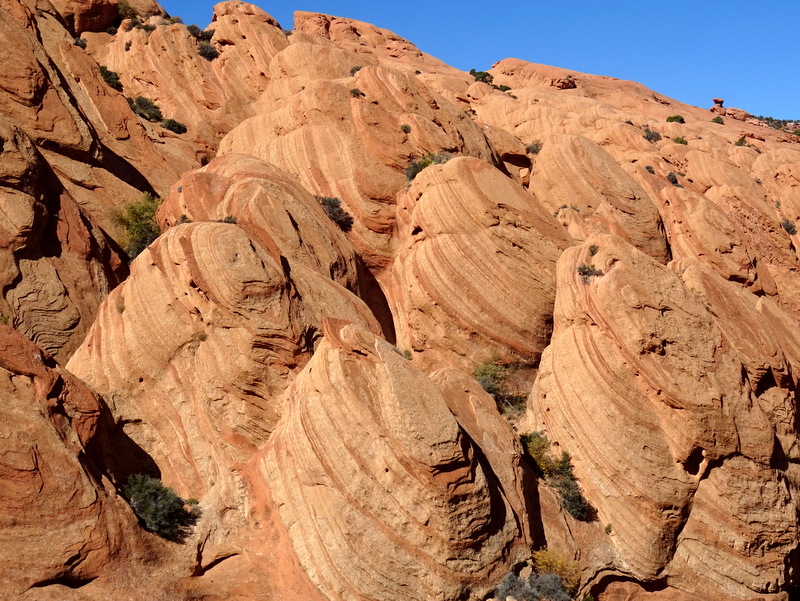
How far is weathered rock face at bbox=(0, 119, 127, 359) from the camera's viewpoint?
21.1 m

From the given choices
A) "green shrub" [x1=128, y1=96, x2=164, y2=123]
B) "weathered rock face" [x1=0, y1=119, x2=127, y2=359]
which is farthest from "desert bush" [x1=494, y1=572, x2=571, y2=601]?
"green shrub" [x1=128, y1=96, x2=164, y2=123]

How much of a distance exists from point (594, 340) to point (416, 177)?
11625mm

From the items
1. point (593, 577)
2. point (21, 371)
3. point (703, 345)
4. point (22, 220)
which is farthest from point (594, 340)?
point (22, 220)

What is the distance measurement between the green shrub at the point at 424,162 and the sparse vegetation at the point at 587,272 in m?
10.3

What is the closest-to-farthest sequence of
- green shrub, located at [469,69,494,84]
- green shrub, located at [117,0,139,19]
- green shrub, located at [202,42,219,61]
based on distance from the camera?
green shrub, located at [202,42,219,61], green shrub, located at [117,0,139,19], green shrub, located at [469,69,494,84]

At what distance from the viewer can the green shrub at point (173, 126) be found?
39.8 m

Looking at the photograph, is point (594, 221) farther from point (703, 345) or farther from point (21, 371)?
point (21, 371)

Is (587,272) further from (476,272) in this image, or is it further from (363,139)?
(363,139)

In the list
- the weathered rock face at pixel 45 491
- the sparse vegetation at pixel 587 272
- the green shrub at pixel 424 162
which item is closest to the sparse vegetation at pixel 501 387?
the sparse vegetation at pixel 587 272

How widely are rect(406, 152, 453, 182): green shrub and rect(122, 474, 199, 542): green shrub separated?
18.6 m

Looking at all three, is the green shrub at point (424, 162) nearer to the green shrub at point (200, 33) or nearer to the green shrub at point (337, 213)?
the green shrub at point (337, 213)

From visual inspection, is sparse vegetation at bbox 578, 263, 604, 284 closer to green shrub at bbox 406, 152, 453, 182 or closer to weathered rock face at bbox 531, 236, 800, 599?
weathered rock face at bbox 531, 236, 800, 599

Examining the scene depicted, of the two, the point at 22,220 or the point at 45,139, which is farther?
the point at 45,139

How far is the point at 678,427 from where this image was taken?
19.8 meters
